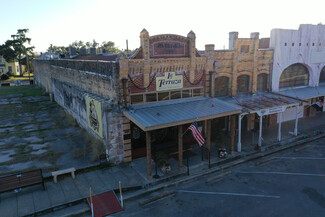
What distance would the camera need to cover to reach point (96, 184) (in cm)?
1296

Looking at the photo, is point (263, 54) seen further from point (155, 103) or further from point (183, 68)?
point (155, 103)

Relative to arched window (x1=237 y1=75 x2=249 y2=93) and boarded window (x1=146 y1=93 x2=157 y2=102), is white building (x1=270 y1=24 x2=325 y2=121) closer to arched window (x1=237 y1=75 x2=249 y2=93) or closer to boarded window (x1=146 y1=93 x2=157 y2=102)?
arched window (x1=237 y1=75 x2=249 y2=93)

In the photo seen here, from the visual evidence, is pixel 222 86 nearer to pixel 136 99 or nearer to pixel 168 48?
pixel 168 48

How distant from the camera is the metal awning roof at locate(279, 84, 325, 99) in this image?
75.6 feet

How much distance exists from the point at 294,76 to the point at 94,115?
66.4ft

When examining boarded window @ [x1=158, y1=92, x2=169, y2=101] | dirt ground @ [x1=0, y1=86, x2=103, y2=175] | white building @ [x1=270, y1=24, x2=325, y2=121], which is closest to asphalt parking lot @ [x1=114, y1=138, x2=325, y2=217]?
boarded window @ [x1=158, y1=92, x2=169, y2=101]

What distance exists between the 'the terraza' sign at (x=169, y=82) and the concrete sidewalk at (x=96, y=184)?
4.79m

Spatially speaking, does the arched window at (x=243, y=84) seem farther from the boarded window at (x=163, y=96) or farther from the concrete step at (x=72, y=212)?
the concrete step at (x=72, y=212)

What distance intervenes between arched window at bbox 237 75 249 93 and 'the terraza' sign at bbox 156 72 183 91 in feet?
21.9

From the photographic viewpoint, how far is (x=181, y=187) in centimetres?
1328

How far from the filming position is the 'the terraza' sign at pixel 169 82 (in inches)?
642

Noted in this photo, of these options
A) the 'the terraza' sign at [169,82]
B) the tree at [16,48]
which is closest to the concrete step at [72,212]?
the 'the terraza' sign at [169,82]

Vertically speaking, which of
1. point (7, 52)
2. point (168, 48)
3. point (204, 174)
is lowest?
point (204, 174)

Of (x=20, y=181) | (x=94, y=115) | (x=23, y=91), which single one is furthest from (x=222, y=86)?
(x=23, y=91)
